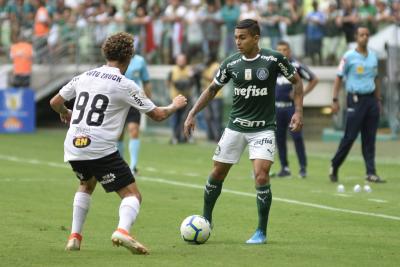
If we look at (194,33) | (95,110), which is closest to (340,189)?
(95,110)

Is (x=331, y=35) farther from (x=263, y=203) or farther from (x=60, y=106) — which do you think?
(x=60, y=106)

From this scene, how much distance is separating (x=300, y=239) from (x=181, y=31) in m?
20.0

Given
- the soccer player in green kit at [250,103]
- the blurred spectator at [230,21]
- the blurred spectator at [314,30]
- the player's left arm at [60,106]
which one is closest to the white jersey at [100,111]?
the player's left arm at [60,106]

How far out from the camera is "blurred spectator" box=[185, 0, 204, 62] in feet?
100

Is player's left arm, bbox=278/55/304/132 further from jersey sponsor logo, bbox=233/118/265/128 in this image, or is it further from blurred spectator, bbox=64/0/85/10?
blurred spectator, bbox=64/0/85/10

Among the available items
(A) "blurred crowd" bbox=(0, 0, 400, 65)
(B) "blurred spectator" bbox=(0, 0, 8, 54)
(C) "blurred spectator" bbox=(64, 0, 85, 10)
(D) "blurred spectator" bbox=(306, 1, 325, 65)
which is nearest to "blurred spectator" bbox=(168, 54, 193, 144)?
(A) "blurred crowd" bbox=(0, 0, 400, 65)

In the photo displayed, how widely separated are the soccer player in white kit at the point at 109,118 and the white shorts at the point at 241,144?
1.41 metres

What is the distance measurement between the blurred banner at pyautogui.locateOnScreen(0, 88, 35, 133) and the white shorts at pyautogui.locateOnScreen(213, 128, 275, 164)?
21.4 meters

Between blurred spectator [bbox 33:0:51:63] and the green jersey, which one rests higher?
the green jersey

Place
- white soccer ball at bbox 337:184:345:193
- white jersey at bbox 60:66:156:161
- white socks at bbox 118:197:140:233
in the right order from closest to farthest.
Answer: white socks at bbox 118:197:140:233 → white jersey at bbox 60:66:156:161 → white soccer ball at bbox 337:184:345:193

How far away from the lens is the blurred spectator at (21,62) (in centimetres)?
3412

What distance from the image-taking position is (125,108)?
33.9 feet

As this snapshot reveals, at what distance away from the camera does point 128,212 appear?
10.2 meters

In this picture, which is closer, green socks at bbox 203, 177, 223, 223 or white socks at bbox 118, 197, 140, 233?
white socks at bbox 118, 197, 140, 233
